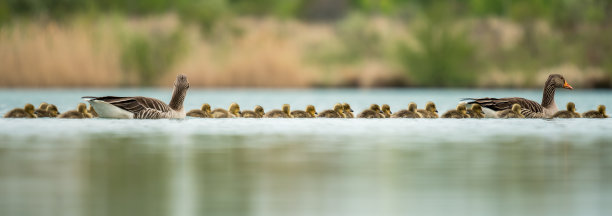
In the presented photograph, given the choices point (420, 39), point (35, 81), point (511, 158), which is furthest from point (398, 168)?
point (420, 39)

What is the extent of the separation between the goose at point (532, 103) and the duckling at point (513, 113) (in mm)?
64

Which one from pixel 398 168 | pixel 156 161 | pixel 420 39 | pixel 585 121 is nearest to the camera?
pixel 398 168

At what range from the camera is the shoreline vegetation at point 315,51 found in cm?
2803

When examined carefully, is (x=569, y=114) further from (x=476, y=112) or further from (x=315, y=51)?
(x=315, y=51)

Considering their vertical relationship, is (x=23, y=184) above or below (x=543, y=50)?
below

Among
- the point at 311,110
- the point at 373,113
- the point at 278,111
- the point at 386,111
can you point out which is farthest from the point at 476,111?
the point at 278,111

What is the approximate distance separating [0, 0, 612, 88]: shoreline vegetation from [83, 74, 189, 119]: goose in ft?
42.3

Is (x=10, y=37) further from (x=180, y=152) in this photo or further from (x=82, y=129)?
(x=180, y=152)

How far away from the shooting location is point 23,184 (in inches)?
277

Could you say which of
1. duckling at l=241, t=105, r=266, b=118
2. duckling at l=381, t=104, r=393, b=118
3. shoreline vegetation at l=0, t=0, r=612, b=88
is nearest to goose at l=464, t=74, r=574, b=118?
duckling at l=381, t=104, r=393, b=118

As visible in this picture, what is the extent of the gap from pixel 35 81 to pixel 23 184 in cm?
2123

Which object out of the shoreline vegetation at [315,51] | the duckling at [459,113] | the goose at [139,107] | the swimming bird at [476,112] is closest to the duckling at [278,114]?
the goose at [139,107]

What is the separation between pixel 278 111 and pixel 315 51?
69.0ft

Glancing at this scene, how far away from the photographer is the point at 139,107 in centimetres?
1489
